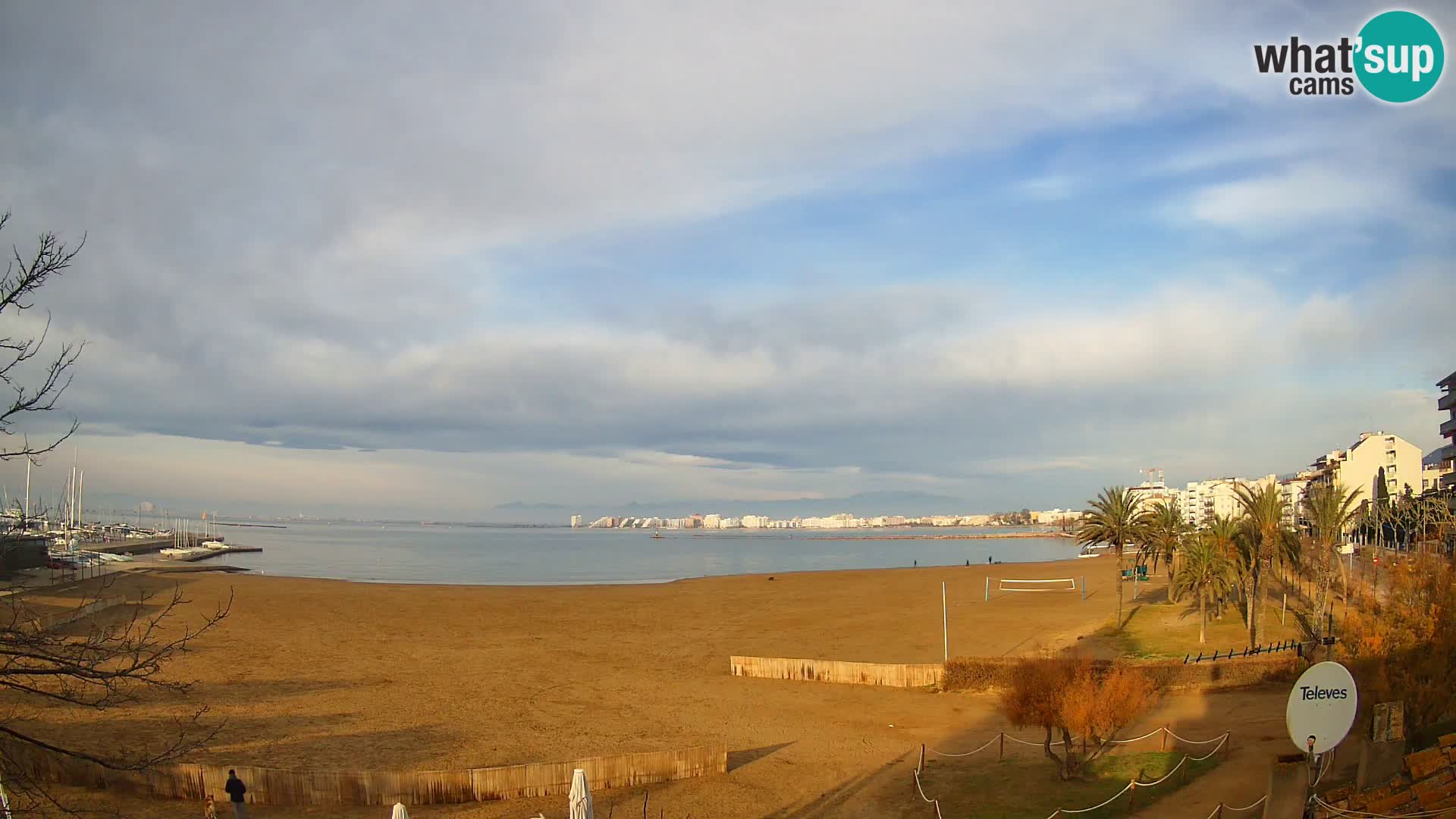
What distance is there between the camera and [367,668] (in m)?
29.4

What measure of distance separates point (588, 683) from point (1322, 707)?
20.7 meters

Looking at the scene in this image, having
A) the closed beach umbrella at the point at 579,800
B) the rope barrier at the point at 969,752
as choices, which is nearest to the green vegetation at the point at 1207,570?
the rope barrier at the point at 969,752

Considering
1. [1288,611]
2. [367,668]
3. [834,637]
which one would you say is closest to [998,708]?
[834,637]

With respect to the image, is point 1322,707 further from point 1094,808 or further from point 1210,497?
point 1210,497

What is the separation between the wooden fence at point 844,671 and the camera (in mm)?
25750

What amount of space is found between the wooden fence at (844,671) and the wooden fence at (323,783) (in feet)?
38.1

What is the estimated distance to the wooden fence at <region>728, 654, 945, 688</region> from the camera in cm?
2575

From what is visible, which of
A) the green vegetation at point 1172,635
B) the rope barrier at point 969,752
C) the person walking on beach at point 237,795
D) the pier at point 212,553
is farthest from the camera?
the pier at point 212,553

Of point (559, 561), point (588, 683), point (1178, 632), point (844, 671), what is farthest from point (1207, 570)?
point (559, 561)

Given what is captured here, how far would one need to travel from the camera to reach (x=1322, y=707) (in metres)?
11.6

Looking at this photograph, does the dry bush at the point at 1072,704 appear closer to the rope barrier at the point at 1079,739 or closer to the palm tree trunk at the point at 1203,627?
the rope barrier at the point at 1079,739

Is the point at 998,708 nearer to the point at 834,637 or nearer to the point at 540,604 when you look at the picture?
the point at 834,637

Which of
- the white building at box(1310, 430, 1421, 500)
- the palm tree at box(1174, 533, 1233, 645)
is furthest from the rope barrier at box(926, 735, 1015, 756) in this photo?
the white building at box(1310, 430, 1421, 500)

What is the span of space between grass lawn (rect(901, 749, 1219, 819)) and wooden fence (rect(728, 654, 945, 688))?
6.79 metres
